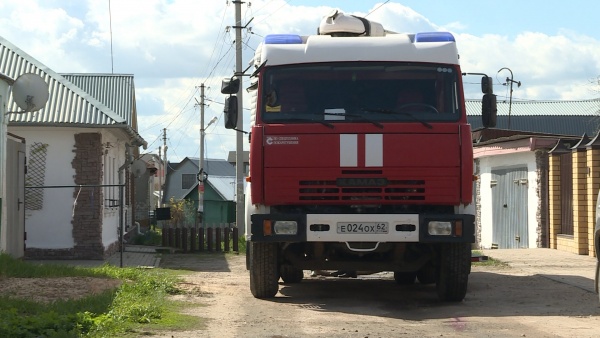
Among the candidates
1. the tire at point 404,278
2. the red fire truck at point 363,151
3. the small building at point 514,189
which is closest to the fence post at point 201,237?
the small building at point 514,189

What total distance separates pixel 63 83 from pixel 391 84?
42.3 feet

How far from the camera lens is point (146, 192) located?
5078 cm

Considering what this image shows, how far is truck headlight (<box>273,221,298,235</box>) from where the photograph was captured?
1153 cm

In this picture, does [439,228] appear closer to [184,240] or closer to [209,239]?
[209,239]

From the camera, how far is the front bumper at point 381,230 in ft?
37.4

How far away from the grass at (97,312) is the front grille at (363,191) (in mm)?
2060

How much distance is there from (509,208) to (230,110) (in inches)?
598

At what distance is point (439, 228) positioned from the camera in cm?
1143

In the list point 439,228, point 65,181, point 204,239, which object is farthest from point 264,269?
point 204,239

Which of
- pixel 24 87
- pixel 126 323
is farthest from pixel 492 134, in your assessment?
pixel 126 323

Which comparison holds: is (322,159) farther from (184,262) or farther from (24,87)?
(184,262)

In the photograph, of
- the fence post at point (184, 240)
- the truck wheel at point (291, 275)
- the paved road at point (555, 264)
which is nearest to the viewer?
the truck wheel at point (291, 275)

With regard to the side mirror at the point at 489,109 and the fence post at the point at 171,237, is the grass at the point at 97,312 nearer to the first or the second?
the side mirror at the point at 489,109

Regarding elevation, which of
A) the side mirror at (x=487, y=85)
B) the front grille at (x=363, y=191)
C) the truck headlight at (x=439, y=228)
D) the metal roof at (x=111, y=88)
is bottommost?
the truck headlight at (x=439, y=228)
